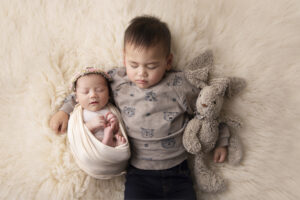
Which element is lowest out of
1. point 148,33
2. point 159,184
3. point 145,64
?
point 159,184

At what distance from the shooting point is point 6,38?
103cm

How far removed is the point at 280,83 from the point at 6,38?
113 centimetres

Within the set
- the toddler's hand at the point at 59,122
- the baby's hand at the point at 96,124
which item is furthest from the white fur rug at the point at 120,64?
the baby's hand at the point at 96,124

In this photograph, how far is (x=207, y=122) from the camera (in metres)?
0.87

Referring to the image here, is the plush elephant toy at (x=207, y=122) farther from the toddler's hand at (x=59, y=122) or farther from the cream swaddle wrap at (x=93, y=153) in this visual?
the toddler's hand at (x=59, y=122)

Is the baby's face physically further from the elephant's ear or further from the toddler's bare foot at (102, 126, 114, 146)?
the elephant's ear

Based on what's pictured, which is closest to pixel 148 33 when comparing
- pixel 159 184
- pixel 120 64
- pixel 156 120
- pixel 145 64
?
pixel 145 64

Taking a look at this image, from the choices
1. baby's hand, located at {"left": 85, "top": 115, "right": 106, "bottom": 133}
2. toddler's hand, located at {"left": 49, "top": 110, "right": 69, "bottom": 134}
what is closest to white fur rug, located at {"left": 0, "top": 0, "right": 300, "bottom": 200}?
toddler's hand, located at {"left": 49, "top": 110, "right": 69, "bottom": 134}

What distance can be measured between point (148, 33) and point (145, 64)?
0.11 meters

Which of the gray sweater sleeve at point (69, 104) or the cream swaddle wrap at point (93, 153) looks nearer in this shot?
the cream swaddle wrap at point (93, 153)

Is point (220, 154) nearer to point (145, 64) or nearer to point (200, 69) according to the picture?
point (200, 69)

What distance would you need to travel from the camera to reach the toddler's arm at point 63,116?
92 cm

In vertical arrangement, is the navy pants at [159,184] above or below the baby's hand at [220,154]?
below

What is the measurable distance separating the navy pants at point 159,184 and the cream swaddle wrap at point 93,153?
0.25 ft
